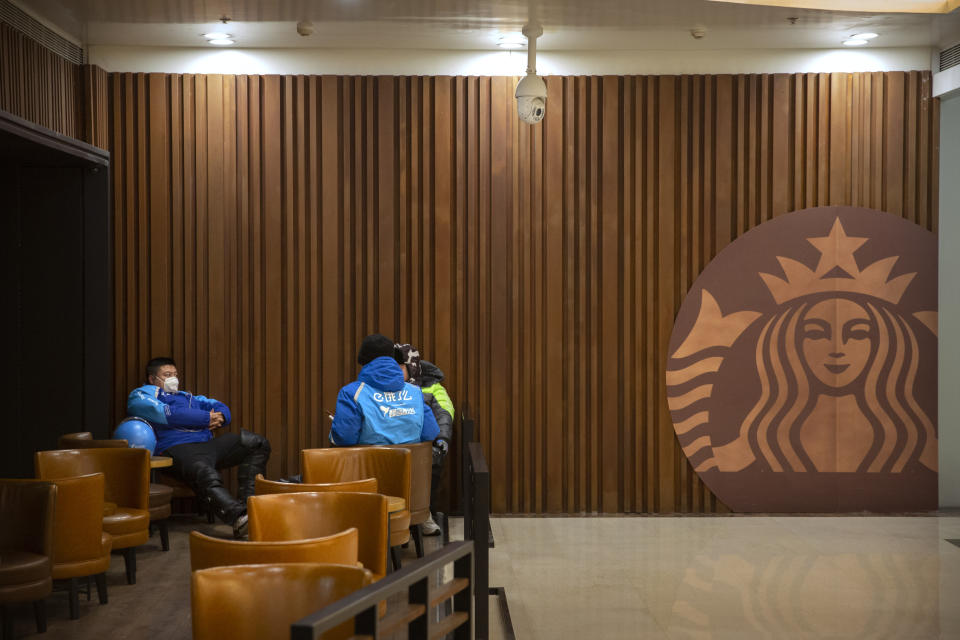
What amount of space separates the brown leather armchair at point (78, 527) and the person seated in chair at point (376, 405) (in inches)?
70.2

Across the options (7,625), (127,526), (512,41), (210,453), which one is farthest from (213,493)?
(512,41)

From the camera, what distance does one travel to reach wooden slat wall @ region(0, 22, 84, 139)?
6.97 metres

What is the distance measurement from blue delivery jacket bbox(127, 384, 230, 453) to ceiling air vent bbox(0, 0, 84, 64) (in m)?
2.73

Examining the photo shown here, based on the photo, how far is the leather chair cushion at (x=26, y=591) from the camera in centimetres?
455

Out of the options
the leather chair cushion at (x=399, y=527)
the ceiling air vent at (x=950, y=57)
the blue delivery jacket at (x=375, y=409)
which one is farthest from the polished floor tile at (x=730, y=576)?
the ceiling air vent at (x=950, y=57)

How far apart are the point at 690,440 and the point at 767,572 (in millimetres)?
2079

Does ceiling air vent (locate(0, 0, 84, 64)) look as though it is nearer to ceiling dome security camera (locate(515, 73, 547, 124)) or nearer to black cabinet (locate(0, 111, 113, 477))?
black cabinet (locate(0, 111, 113, 477))

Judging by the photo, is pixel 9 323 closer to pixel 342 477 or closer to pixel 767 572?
pixel 342 477

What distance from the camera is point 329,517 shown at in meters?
4.26

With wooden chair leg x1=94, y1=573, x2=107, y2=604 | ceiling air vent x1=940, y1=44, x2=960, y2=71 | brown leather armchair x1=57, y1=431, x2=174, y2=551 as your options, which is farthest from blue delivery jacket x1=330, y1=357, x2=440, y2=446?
ceiling air vent x1=940, y1=44, x2=960, y2=71

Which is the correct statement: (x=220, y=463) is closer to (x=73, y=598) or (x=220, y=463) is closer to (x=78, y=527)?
(x=73, y=598)

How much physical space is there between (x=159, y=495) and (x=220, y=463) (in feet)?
2.58

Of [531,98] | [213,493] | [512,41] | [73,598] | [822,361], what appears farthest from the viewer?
[822,361]

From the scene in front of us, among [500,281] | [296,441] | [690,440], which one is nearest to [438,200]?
[500,281]
